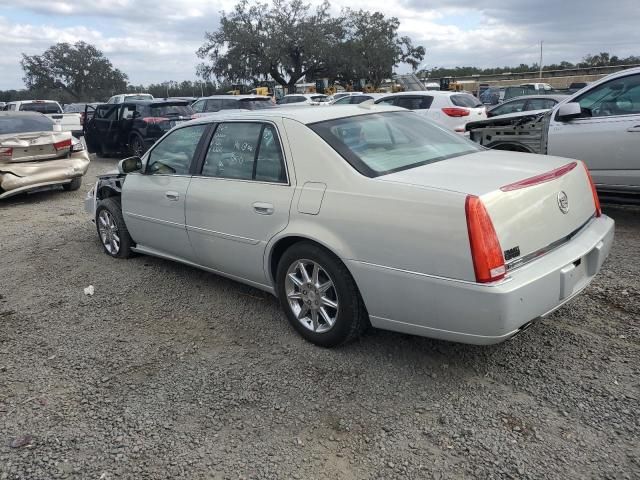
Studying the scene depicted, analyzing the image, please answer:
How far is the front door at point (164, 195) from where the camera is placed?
459 centimetres

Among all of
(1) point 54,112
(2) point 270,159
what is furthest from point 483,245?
(1) point 54,112

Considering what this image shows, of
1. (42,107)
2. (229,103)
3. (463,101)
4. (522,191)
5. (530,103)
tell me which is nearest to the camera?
(522,191)

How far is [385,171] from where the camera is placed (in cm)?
334

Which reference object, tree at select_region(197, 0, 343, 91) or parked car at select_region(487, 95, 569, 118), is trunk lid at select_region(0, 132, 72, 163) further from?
tree at select_region(197, 0, 343, 91)

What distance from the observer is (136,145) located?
1491cm

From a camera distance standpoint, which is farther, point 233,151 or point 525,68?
point 525,68

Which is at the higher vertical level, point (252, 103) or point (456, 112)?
point (252, 103)

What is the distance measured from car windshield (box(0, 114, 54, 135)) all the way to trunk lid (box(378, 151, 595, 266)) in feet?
27.8

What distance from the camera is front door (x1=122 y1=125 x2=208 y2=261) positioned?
4590 millimetres

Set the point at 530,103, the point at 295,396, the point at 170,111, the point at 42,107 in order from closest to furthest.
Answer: the point at 295,396 → the point at 530,103 → the point at 170,111 → the point at 42,107

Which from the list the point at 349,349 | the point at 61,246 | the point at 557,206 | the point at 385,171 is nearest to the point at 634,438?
the point at 557,206

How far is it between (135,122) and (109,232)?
9.77 m

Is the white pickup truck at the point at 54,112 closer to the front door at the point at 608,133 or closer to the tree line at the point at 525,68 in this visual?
the front door at the point at 608,133

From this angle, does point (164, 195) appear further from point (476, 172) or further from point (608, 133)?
point (608, 133)
